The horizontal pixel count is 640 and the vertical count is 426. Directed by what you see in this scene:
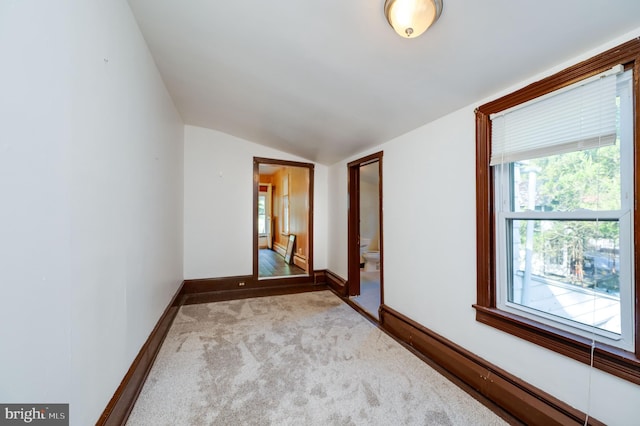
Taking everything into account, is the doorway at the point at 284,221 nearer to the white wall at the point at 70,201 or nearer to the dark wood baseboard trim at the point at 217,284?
the dark wood baseboard trim at the point at 217,284

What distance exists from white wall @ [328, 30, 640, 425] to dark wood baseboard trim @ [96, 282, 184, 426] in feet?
7.55

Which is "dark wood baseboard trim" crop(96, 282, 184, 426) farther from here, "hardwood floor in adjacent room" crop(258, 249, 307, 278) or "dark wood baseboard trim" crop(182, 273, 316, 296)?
"hardwood floor in adjacent room" crop(258, 249, 307, 278)

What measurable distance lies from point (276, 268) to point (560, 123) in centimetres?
504

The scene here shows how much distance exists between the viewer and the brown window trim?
1149 millimetres

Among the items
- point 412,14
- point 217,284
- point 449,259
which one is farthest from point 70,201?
point 217,284

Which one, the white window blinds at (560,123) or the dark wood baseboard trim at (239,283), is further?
the dark wood baseboard trim at (239,283)

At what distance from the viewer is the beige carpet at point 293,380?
62.4 inches

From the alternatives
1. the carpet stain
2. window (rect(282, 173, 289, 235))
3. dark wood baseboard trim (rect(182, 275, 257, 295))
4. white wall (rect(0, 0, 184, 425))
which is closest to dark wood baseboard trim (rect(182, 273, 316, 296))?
dark wood baseboard trim (rect(182, 275, 257, 295))

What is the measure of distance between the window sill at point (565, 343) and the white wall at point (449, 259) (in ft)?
0.15

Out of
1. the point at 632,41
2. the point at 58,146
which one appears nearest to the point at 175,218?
the point at 58,146

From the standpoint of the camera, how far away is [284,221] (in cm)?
749

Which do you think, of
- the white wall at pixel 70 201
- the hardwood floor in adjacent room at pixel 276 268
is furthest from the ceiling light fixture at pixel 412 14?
the hardwood floor in adjacent room at pixel 276 268

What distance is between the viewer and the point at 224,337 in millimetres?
2588

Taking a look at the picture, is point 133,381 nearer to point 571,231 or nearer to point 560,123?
point 571,231
